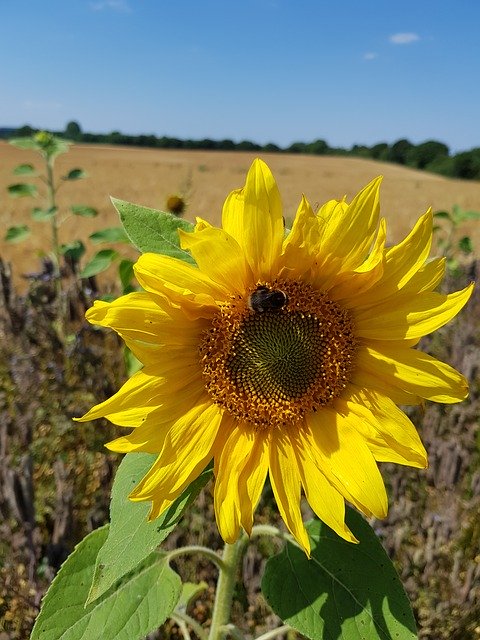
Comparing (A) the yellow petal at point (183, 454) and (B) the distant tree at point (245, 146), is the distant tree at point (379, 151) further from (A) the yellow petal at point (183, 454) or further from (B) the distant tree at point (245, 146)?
(A) the yellow petal at point (183, 454)

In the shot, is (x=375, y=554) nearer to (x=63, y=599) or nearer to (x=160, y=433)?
(x=160, y=433)

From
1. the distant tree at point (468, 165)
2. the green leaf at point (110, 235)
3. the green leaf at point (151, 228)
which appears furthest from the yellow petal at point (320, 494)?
the distant tree at point (468, 165)

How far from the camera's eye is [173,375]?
121cm

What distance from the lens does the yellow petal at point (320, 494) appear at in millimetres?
1134

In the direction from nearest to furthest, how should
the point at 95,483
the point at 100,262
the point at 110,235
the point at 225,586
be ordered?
1. the point at 225,586
2. the point at 110,235
3. the point at 100,262
4. the point at 95,483

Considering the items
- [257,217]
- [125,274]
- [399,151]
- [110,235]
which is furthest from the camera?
[399,151]

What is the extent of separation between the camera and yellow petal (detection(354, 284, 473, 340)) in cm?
113

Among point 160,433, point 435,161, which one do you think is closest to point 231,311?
point 160,433

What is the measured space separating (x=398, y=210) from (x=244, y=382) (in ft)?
48.1

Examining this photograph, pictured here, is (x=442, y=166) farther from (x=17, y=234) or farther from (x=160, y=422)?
(x=160, y=422)

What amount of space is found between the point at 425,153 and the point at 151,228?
171 feet

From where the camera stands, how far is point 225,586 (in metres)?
1.41

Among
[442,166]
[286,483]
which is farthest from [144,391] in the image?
[442,166]

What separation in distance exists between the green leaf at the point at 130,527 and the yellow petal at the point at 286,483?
137 mm
